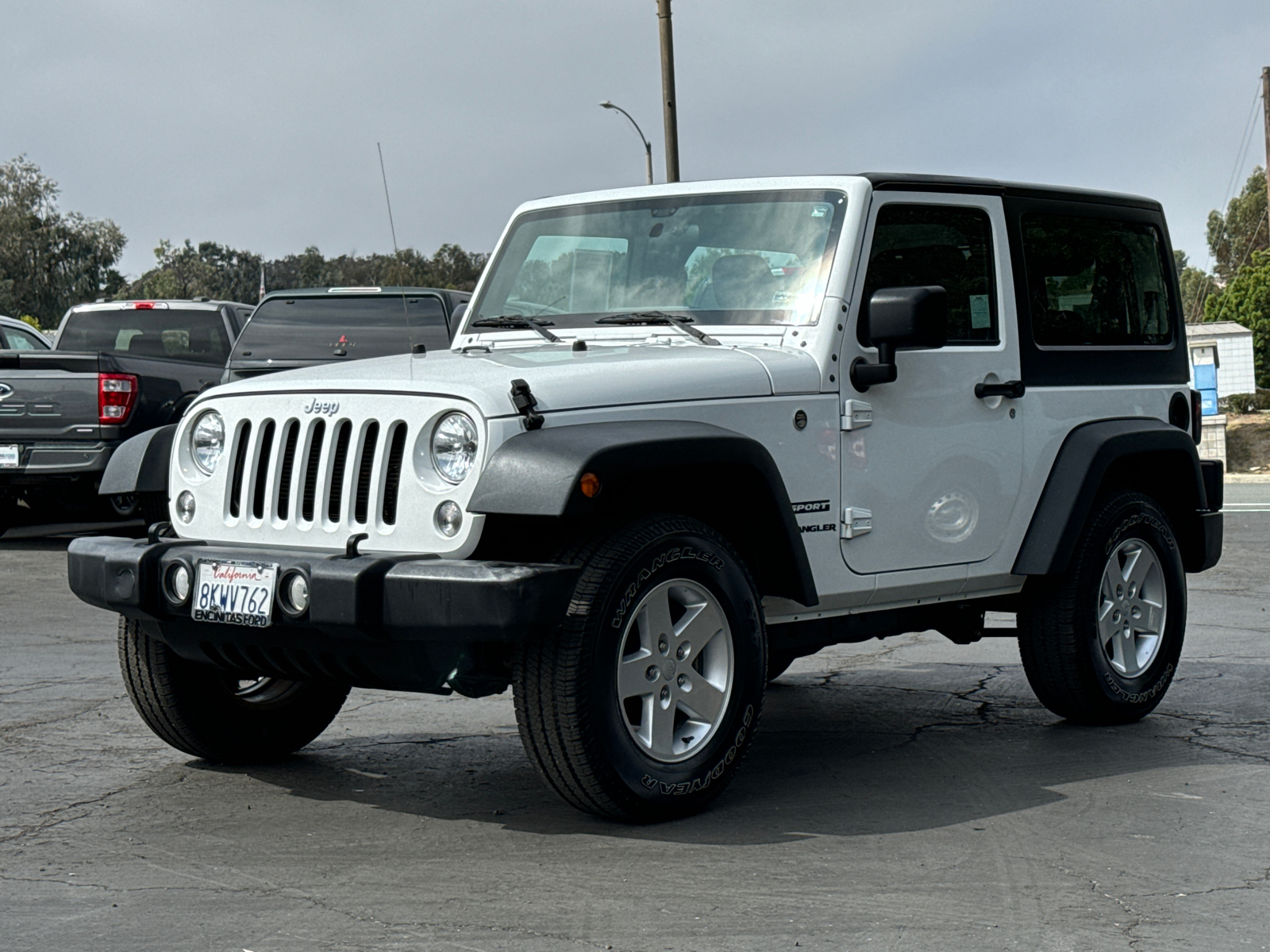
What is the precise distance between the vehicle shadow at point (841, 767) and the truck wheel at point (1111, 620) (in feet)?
0.48

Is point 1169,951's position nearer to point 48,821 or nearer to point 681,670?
point 681,670

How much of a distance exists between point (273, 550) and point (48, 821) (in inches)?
43.0

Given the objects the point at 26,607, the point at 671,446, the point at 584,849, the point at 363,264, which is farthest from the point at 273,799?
the point at 363,264

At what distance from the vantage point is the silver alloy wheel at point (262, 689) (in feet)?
19.4

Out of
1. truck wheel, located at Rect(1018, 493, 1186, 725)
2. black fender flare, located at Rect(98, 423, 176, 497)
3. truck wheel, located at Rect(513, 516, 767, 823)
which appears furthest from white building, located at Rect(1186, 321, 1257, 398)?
black fender flare, located at Rect(98, 423, 176, 497)

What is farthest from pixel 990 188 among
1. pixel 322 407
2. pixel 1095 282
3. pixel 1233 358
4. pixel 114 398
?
pixel 1233 358

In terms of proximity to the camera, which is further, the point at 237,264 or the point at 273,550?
the point at 237,264

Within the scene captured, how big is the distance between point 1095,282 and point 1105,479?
2.62 feet

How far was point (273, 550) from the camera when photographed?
490cm

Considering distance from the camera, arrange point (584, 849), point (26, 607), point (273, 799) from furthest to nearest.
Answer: point (26, 607)
point (273, 799)
point (584, 849)

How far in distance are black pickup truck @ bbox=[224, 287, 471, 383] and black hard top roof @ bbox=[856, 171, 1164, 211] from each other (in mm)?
6742

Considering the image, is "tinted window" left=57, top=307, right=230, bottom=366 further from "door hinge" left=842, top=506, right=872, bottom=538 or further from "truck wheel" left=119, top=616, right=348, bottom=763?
"door hinge" left=842, top=506, right=872, bottom=538

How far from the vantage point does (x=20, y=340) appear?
55.4 feet

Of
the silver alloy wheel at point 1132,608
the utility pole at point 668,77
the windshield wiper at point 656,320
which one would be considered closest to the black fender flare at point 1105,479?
the silver alloy wheel at point 1132,608
